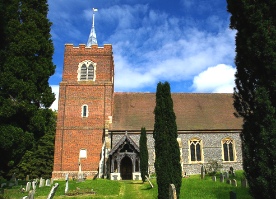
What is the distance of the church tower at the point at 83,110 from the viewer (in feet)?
81.3

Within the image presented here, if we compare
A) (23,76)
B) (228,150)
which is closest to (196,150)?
(228,150)

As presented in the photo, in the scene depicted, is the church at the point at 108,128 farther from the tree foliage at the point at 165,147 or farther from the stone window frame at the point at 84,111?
the tree foliage at the point at 165,147

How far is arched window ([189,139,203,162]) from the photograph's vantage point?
84.3ft

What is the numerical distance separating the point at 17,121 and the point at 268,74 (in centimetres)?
1158

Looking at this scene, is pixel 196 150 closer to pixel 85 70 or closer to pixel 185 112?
pixel 185 112

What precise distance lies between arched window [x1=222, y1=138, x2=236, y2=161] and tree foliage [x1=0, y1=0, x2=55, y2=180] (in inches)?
682

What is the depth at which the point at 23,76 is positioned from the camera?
13.7 m

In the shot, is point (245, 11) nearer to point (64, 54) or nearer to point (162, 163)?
point (162, 163)

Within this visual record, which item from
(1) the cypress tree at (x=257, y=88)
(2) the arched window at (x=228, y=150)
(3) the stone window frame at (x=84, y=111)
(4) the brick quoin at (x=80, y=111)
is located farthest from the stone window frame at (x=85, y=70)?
(1) the cypress tree at (x=257, y=88)

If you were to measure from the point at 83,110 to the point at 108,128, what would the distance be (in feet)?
10.4

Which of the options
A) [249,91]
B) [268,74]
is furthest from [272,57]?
[249,91]

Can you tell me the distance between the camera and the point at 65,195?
577 inches

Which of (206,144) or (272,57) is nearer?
(272,57)

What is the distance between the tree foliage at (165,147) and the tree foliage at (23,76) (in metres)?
6.11
